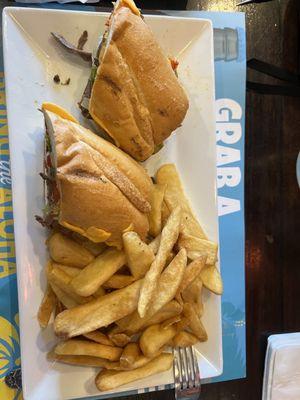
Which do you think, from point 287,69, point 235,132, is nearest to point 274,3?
point 287,69

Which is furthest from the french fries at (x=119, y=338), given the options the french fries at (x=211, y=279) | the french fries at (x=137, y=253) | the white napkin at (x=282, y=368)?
the white napkin at (x=282, y=368)

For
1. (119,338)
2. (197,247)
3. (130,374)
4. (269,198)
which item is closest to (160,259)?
(197,247)

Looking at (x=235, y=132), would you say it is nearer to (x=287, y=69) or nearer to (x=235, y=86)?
(x=235, y=86)

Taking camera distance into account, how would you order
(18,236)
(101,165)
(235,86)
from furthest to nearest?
(235,86)
(18,236)
(101,165)

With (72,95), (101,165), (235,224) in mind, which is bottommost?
(235,224)

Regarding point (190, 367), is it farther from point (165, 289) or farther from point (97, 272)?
point (97, 272)

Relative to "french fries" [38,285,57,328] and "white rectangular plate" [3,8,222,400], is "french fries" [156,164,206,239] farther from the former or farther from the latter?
"french fries" [38,285,57,328]

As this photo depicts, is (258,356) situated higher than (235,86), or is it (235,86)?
(235,86)

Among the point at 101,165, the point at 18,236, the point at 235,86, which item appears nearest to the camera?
the point at 101,165
